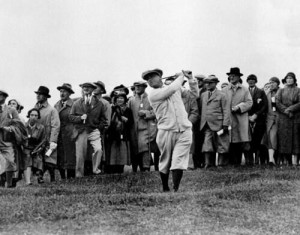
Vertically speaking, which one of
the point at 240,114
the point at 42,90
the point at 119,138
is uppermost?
the point at 42,90

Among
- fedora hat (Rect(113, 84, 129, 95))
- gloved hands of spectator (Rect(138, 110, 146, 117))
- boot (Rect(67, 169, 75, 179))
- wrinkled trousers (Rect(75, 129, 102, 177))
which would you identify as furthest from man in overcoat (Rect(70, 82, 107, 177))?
fedora hat (Rect(113, 84, 129, 95))

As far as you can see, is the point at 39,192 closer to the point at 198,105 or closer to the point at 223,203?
the point at 223,203

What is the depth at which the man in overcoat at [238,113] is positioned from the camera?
1595 centimetres

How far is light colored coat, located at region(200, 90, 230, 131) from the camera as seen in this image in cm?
1575

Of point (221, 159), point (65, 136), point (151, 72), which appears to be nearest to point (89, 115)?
point (65, 136)

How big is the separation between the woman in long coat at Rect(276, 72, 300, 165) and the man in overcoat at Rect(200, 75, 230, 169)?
144 centimetres

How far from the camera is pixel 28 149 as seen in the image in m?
15.1

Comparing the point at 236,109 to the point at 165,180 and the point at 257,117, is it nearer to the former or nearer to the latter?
the point at 257,117

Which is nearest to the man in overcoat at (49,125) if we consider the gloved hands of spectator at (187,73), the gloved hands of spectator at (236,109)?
the gloved hands of spectator at (236,109)

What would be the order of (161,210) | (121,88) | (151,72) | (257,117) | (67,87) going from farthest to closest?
(121,88), (67,87), (257,117), (151,72), (161,210)

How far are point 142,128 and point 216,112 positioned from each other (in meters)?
1.96

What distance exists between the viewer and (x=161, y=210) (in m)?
8.77

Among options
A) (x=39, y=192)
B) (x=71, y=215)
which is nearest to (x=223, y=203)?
(x=71, y=215)

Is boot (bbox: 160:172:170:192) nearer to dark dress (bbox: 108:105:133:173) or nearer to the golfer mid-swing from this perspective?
the golfer mid-swing
